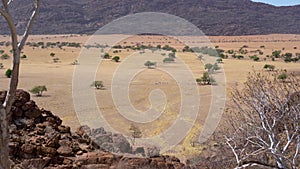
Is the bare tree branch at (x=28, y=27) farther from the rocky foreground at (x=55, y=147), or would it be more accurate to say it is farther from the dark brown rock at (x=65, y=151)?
the dark brown rock at (x=65, y=151)

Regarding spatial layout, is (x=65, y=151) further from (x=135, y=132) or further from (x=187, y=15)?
(x=187, y=15)

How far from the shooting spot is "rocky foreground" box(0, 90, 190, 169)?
963cm

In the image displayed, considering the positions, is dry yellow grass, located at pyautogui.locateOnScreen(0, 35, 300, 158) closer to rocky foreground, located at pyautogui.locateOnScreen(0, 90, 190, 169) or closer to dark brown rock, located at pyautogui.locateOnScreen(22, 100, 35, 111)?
rocky foreground, located at pyautogui.locateOnScreen(0, 90, 190, 169)

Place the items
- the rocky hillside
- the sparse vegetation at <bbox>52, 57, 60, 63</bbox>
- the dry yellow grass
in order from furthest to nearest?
the rocky hillside < the sparse vegetation at <bbox>52, 57, 60, 63</bbox> < the dry yellow grass

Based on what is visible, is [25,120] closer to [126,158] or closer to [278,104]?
[126,158]

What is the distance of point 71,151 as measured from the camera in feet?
34.5

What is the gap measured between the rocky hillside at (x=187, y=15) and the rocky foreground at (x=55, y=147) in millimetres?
89373

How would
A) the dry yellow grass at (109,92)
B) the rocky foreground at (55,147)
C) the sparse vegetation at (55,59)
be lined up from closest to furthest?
1. the rocky foreground at (55,147)
2. the dry yellow grass at (109,92)
3. the sparse vegetation at (55,59)

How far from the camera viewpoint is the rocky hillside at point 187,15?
104 meters

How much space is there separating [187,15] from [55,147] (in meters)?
103

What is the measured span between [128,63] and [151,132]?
23646mm

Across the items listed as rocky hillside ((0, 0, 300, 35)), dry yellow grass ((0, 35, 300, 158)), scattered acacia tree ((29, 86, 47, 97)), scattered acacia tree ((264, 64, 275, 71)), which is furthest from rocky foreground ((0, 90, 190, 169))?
rocky hillside ((0, 0, 300, 35))

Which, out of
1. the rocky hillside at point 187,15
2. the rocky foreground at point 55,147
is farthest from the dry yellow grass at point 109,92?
the rocky hillside at point 187,15

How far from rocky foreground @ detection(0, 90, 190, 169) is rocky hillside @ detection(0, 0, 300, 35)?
8937 centimetres
